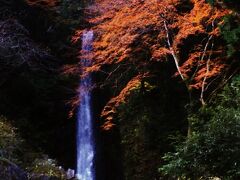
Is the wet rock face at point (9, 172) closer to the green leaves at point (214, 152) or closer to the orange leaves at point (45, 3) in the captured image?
the green leaves at point (214, 152)

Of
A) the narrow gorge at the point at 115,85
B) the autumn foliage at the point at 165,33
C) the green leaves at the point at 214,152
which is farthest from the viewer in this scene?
the autumn foliage at the point at 165,33

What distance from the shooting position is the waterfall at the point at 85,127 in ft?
40.3

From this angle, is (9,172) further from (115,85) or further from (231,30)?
(115,85)

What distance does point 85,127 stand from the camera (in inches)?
501

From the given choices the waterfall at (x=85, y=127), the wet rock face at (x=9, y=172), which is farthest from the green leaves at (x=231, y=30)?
the wet rock face at (x=9, y=172)

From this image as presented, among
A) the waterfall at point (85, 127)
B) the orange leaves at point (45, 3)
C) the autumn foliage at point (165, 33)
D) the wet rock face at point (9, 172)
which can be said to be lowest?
the wet rock face at point (9, 172)

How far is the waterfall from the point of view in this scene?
12297 millimetres

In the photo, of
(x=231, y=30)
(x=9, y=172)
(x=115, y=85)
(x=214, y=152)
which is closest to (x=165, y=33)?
(x=231, y=30)

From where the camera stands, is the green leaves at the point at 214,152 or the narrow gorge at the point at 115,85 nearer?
the green leaves at the point at 214,152

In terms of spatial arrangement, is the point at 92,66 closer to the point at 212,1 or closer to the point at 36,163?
the point at 36,163

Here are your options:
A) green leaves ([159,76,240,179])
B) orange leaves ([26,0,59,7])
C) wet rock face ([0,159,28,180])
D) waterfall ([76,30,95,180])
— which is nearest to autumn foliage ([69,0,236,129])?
waterfall ([76,30,95,180])

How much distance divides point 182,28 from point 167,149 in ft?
14.9

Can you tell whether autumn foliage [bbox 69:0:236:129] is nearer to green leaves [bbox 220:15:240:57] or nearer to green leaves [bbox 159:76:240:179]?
green leaves [bbox 220:15:240:57]

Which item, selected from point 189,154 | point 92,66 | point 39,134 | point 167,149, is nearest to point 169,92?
point 167,149
